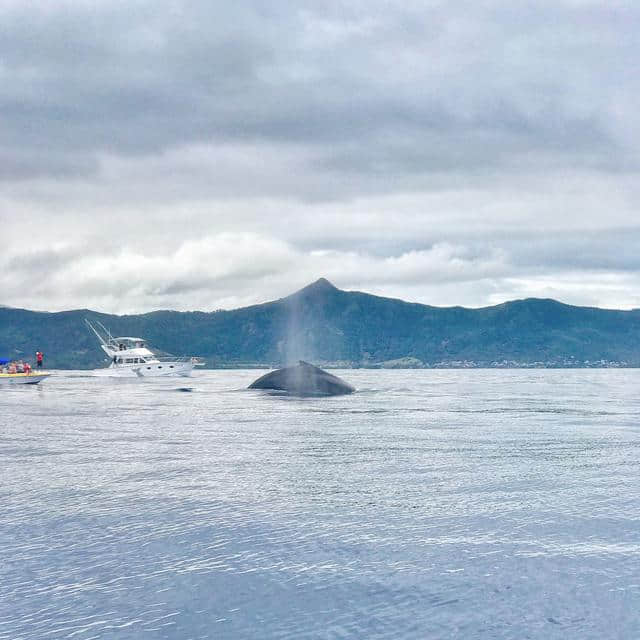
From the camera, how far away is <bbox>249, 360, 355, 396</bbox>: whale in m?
101

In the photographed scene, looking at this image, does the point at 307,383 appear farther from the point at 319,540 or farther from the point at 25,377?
the point at 319,540

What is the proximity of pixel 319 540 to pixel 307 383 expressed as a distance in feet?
272

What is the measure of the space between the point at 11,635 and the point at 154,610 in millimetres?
2612

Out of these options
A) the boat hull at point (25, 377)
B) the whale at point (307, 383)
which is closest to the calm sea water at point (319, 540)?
the whale at point (307, 383)

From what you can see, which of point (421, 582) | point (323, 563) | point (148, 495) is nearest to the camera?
point (421, 582)

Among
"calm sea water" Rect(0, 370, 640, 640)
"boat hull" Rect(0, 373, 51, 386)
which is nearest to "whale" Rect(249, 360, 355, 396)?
"calm sea water" Rect(0, 370, 640, 640)

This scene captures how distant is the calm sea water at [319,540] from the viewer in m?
13.7

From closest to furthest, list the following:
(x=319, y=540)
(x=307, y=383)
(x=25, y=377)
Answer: (x=319, y=540)
(x=307, y=383)
(x=25, y=377)

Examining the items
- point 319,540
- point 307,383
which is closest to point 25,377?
point 307,383

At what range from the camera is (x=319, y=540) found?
63.1 feet

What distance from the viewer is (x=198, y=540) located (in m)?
19.3

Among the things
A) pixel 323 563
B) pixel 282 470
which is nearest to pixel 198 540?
pixel 323 563

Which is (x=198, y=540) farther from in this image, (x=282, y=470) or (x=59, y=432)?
(x=59, y=432)

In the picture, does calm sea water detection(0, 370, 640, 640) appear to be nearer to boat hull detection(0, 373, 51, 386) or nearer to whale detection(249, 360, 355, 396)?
whale detection(249, 360, 355, 396)
